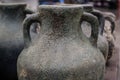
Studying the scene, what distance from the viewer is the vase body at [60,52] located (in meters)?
1.08

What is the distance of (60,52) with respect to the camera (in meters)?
1.09

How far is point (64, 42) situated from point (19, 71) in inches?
7.4

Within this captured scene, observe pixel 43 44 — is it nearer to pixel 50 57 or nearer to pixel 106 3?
pixel 50 57

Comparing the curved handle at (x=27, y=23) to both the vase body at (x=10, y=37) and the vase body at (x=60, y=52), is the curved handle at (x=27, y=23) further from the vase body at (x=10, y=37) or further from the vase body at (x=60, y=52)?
the vase body at (x=10, y=37)

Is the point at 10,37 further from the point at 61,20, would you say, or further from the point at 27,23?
the point at 61,20

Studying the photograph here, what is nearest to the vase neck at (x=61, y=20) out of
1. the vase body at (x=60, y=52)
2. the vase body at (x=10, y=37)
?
the vase body at (x=60, y=52)

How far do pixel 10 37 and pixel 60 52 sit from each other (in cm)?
35

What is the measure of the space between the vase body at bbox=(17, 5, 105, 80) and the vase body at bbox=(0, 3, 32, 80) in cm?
20

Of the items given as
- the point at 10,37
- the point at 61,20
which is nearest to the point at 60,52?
the point at 61,20

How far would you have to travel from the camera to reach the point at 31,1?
2.76 m

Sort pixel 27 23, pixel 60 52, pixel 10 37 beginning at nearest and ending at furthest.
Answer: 1. pixel 60 52
2. pixel 27 23
3. pixel 10 37

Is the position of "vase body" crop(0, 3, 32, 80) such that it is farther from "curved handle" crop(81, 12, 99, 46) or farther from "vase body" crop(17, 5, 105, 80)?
"curved handle" crop(81, 12, 99, 46)

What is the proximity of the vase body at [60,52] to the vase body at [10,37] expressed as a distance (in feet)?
0.66

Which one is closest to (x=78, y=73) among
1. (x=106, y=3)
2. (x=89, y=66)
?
(x=89, y=66)
